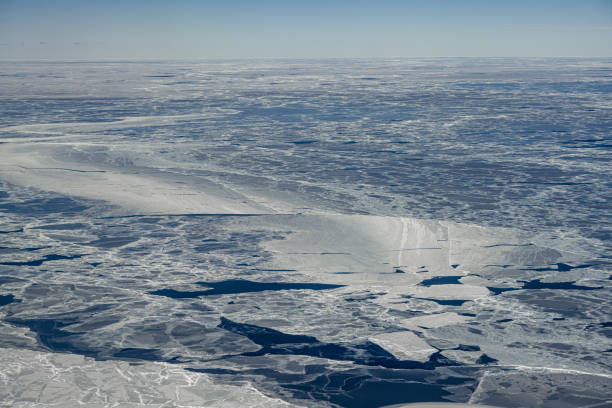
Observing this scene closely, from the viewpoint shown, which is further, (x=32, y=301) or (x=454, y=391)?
(x=32, y=301)

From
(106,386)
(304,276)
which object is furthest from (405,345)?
(106,386)

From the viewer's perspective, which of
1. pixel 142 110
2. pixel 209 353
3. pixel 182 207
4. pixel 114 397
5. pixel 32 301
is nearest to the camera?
pixel 114 397

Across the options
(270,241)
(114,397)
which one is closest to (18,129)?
(270,241)

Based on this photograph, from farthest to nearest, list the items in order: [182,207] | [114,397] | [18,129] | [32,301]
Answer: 1. [18,129]
2. [182,207]
3. [32,301]
4. [114,397]

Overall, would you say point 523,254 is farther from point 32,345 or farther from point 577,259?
point 32,345
